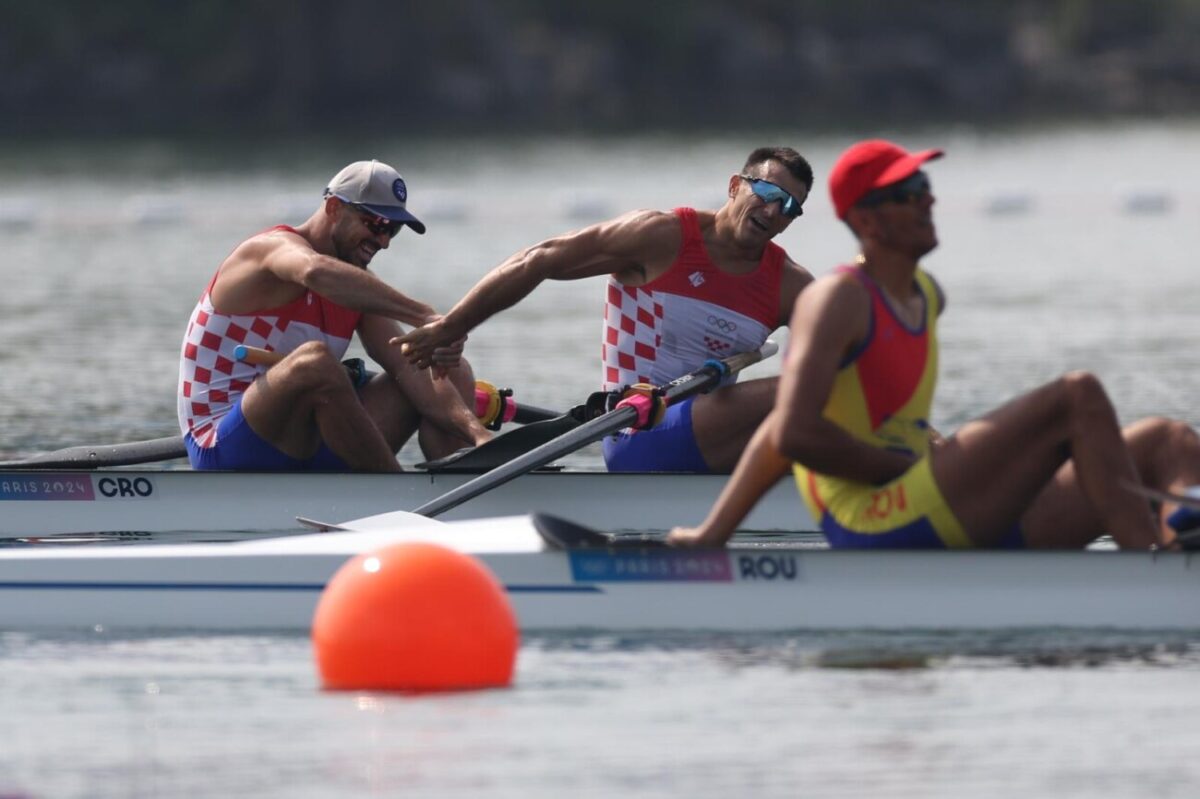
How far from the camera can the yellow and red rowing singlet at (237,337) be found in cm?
1104

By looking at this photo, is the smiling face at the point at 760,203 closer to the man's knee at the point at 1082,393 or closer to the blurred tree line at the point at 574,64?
the man's knee at the point at 1082,393

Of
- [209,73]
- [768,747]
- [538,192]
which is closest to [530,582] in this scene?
[768,747]

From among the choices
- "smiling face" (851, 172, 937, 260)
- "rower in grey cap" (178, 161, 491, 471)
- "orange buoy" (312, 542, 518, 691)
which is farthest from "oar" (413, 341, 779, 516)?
"smiling face" (851, 172, 937, 260)

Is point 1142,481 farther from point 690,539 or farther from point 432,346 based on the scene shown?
point 432,346

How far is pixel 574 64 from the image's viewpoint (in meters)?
79.7

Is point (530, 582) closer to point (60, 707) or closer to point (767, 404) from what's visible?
point (60, 707)

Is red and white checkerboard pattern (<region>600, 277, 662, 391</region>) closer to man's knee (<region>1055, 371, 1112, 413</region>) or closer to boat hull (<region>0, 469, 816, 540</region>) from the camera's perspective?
boat hull (<region>0, 469, 816, 540</region>)

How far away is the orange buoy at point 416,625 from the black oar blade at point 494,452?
10.3ft

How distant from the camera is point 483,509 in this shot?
11.3 m

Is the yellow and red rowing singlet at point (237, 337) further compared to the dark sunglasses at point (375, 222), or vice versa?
the yellow and red rowing singlet at point (237, 337)

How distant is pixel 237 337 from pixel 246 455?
1.81ft

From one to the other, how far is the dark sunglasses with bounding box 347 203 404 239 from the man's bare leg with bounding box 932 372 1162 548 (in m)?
3.47

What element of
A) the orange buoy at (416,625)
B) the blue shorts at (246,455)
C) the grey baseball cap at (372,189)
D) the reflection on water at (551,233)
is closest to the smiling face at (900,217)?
the orange buoy at (416,625)

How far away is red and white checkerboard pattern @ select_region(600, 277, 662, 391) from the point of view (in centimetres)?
1108
